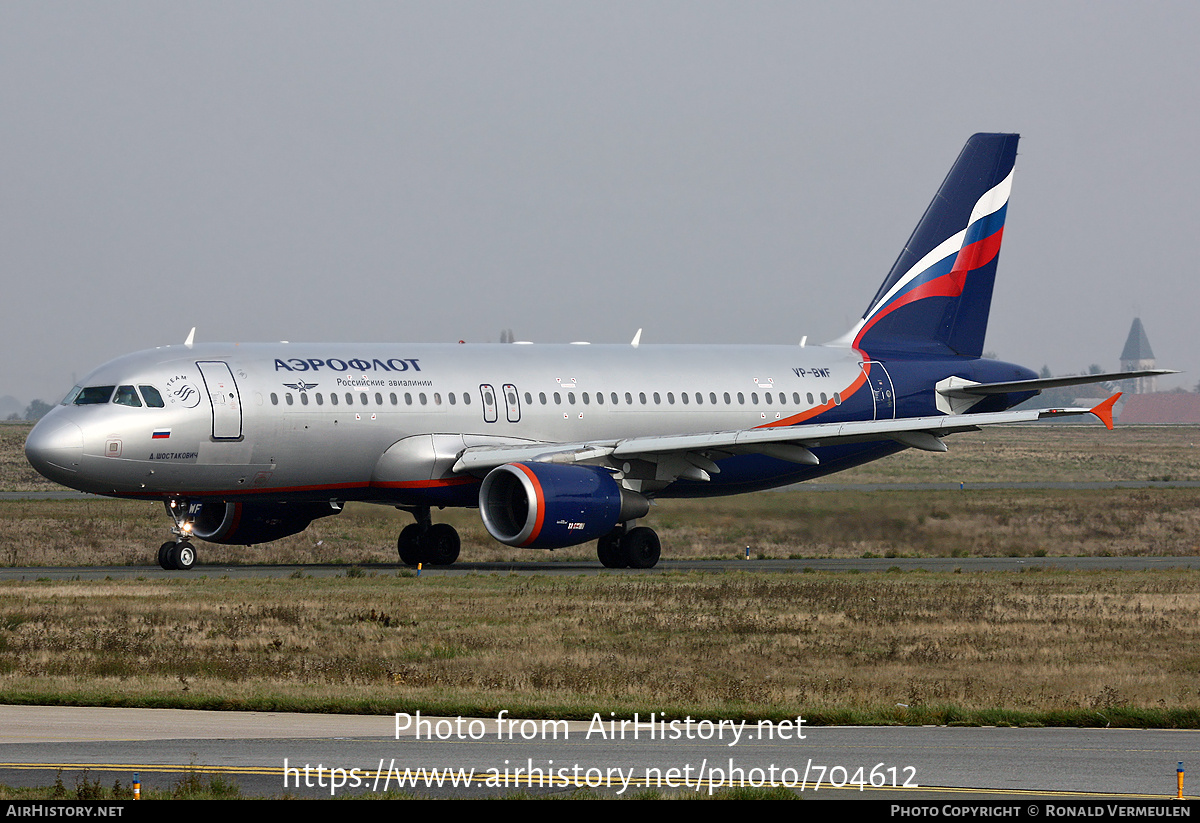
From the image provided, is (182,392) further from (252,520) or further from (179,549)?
(252,520)

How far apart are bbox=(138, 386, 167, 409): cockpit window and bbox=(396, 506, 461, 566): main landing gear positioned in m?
6.96

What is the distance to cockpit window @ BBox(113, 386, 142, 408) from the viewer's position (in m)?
31.0

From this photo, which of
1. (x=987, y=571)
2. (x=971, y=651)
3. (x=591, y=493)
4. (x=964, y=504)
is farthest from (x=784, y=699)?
(x=964, y=504)

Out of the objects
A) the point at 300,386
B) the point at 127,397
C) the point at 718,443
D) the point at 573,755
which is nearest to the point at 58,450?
the point at 127,397

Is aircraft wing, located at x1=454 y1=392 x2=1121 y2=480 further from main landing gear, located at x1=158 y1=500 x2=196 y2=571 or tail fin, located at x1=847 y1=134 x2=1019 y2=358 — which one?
tail fin, located at x1=847 y1=134 x2=1019 y2=358

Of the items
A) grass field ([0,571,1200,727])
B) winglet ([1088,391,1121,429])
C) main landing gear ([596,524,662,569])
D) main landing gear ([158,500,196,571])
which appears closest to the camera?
grass field ([0,571,1200,727])

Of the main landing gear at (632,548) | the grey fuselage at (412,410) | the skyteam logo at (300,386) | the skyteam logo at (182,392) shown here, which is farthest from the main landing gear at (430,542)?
the skyteam logo at (182,392)

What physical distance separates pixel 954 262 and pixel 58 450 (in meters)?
23.2

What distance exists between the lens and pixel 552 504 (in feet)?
102

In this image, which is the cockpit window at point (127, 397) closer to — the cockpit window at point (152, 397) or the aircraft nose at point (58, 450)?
the cockpit window at point (152, 397)

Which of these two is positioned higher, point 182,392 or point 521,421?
point 182,392

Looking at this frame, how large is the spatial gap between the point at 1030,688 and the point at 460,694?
6.53 m

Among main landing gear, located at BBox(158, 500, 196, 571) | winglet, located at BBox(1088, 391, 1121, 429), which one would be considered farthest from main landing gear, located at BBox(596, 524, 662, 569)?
winglet, located at BBox(1088, 391, 1121, 429)

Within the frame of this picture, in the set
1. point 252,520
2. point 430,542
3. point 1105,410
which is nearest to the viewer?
point 1105,410
